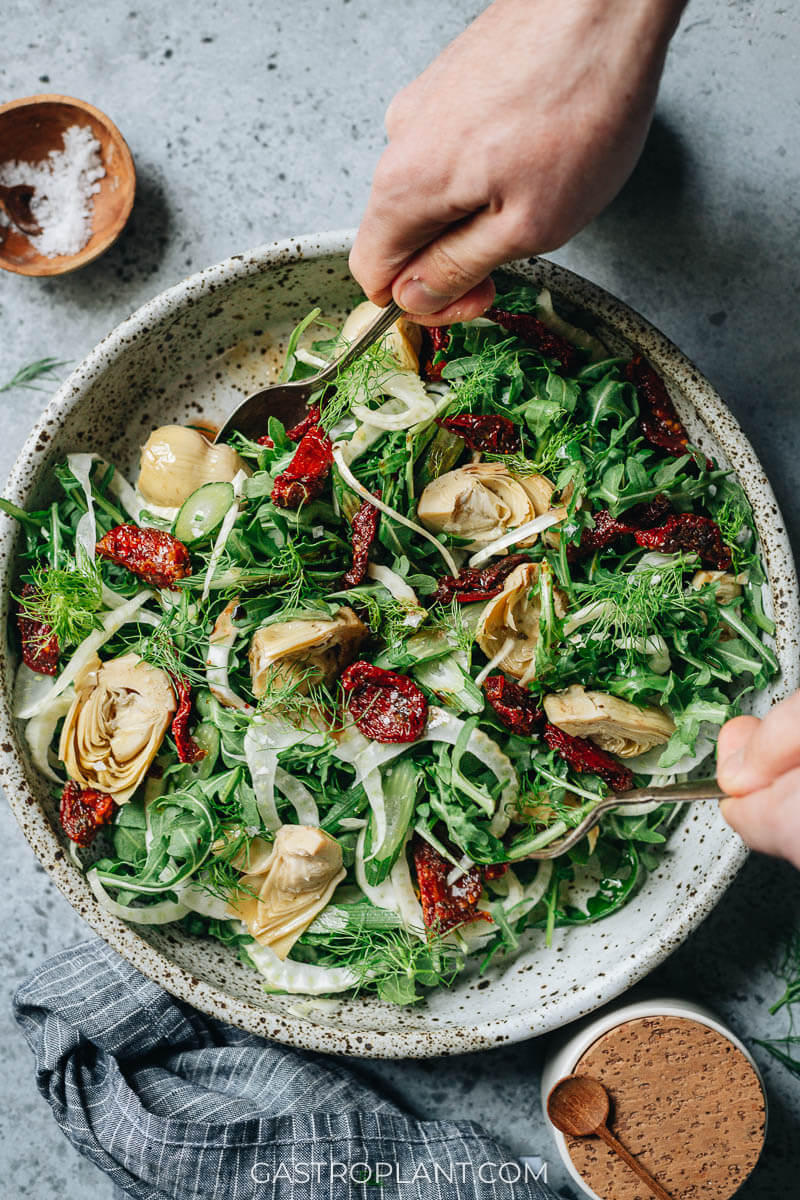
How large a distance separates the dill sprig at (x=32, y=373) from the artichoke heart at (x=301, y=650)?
43.9 inches

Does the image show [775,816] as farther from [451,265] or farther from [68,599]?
[68,599]

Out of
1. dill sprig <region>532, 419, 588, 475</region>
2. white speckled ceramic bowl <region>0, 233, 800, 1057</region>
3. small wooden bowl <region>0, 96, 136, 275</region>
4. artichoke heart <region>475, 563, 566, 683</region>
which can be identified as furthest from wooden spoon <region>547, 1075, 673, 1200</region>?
small wooden bowl <region>0, 96, 136, 275</region>

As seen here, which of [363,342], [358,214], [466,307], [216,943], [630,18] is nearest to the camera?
[630,18]

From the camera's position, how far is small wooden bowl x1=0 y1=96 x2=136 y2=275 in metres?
2.52

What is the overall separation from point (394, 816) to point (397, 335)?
1.11m

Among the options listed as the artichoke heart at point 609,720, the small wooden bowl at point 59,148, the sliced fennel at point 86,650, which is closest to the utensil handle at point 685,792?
the artichoke heart at point 609,720

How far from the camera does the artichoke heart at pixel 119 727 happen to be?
218cm

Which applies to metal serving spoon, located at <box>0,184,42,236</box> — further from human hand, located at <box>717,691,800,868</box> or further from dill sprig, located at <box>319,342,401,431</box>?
human hand, located at <box>717,691,800,868</box>

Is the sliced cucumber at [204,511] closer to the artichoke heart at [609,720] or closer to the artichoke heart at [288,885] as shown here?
the artichoke heart at [288,885]

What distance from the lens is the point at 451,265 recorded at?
1635 mm

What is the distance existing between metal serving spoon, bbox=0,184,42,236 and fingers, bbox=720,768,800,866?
236 centimetres

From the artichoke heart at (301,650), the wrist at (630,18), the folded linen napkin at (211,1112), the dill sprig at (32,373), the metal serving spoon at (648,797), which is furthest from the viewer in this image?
the dill sprig at (32,373)

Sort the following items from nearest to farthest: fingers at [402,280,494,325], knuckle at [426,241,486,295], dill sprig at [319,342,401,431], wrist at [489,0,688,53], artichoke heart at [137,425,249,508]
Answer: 1. wrist at [489,0,688,53]
2. knuckle at [426,241,486,295]
3. fingers at [402,280,494,325]
4. dill sprig at [319,342,401,431]
5. artichoke heart at [137,425,249,508]

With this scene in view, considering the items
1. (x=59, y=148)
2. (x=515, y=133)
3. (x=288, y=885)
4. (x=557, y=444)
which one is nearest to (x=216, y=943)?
(x=288, y=885)
